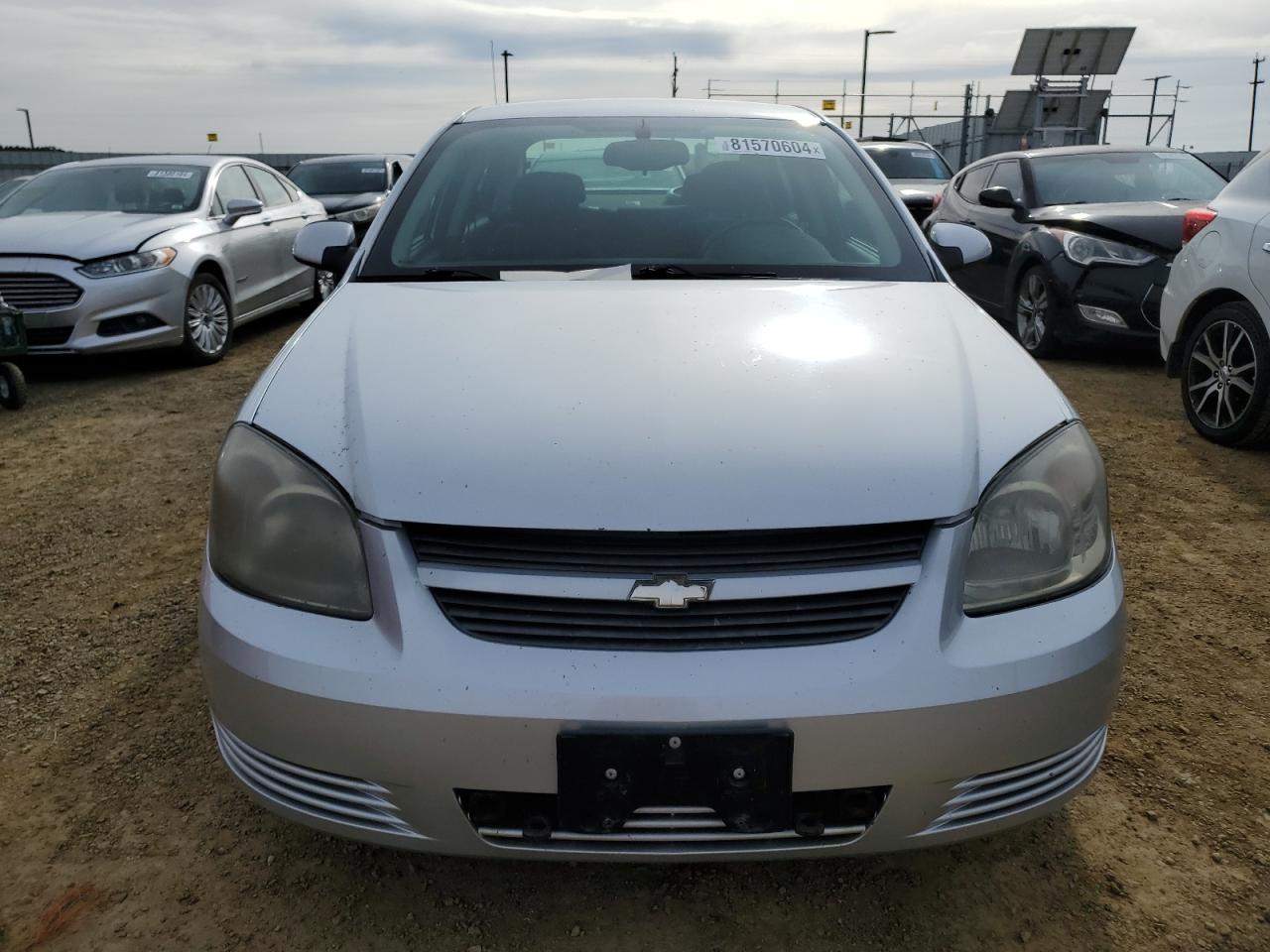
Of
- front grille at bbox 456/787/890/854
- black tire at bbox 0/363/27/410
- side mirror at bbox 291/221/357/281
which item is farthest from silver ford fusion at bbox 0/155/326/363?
front grille at bbox 456/787/890/854

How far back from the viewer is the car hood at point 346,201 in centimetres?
878

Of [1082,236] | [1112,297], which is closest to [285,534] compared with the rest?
[1112,297]

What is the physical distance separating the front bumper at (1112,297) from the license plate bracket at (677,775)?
584 cm

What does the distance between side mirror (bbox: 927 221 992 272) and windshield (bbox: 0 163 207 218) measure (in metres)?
5.85

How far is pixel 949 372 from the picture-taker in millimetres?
1883

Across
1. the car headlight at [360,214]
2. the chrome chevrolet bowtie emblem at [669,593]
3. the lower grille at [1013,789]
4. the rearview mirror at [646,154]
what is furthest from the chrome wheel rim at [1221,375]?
the car headlight at [360,214]

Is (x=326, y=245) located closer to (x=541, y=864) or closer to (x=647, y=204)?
(x=647, y=204)

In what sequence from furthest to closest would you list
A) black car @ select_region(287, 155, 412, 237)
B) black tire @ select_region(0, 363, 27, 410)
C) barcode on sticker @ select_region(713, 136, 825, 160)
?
black car @ select_region(287, 155, 412, 237), black tire @ select_region(0, 363, 27, 410), barcode on sticker @ select_region(713, 136, 825, 160)

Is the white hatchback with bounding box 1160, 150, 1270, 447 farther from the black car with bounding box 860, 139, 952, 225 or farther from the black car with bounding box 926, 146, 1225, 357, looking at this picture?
the black car with bounding box 860, 139, 952, 225

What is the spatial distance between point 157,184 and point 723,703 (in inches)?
285

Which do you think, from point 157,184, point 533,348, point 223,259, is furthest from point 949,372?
point 157,184

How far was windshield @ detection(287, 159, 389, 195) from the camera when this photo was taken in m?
11.8

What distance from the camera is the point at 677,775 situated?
58.3 inches

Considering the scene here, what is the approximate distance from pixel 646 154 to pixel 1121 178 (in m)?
5.65
